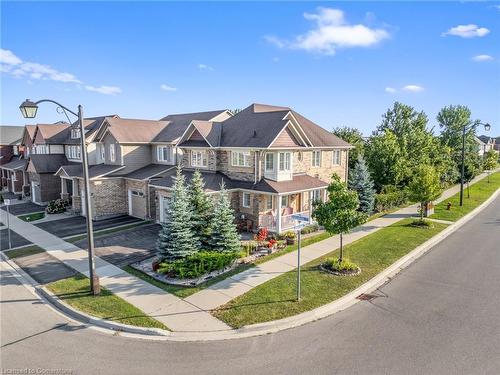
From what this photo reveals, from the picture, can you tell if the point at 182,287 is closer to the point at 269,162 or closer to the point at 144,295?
the point at 144,295

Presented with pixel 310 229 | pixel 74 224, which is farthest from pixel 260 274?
pixel 74 224

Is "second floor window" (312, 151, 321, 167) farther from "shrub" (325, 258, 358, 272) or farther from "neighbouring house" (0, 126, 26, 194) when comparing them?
"neighbouring house" (0, 126, 26, 194)

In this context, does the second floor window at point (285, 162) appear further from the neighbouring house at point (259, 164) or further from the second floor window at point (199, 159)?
the second floor window at point (199, 159)

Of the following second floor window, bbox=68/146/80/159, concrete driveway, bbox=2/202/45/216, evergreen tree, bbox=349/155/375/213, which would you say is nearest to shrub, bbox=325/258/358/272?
evergreen tree, bbox=349/155/375/213

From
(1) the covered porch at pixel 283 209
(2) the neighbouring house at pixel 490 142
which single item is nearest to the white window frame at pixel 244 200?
(1) the covered porch at pixel 283 209

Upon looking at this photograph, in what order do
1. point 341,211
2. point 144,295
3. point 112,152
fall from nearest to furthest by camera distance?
point 144,295
point 341,211
point 112,152

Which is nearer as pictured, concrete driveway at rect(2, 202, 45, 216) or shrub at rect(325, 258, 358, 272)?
shrub at rect(325, 258, 358, 272)
